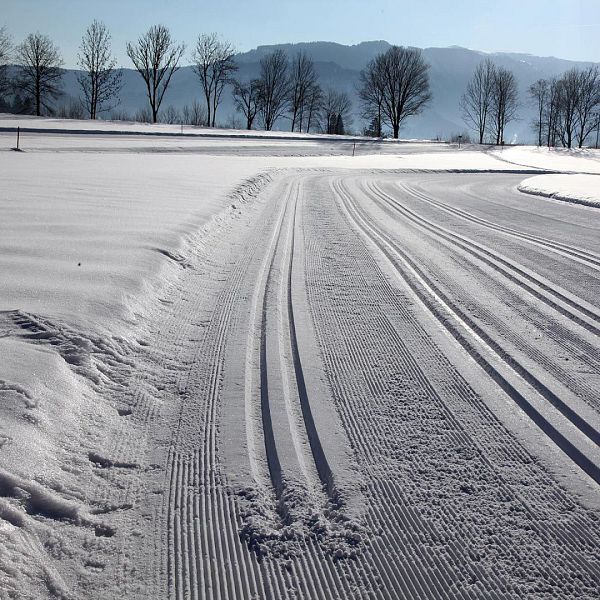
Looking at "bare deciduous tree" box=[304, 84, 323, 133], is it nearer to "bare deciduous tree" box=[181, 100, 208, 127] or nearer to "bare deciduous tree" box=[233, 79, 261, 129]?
"bare deciduous tree" box=[233, 79, 261, 129]

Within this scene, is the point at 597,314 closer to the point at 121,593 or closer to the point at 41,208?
the point at 121,593

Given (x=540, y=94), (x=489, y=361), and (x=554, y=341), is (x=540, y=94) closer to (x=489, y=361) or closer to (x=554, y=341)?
(x=554, y=341)

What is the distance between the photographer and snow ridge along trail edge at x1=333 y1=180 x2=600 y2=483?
10.7 feet

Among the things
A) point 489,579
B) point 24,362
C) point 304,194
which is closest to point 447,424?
point 489,579

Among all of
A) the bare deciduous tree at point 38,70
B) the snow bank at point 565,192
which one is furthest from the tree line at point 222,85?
the snow bank at point 565,192

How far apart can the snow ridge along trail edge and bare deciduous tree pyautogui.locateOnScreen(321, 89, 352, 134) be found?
81.3 meters

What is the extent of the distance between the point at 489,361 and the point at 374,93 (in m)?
80.1

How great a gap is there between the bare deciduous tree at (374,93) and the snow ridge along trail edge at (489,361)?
72.1 metres

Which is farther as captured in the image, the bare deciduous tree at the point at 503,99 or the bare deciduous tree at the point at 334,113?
the bare deciduous tree at the point at 334,113

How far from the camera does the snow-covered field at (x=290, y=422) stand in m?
2.41

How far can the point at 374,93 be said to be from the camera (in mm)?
79000

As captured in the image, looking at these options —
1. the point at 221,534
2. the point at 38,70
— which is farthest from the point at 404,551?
the point at 38,70

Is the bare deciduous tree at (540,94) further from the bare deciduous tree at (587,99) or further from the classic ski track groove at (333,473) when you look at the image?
the classic ski track groove at (333,473)

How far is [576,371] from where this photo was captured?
436 cm
